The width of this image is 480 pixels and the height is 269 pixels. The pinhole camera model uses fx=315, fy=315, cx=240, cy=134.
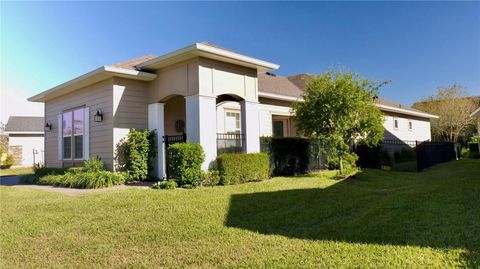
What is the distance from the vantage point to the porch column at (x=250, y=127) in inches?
429

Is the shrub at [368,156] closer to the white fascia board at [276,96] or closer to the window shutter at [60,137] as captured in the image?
the white fascia board at [276,96]

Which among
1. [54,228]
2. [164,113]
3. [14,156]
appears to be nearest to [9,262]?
[54,228]

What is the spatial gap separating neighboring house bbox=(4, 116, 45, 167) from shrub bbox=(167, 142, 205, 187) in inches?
891

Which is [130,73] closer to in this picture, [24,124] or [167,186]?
[167,186]

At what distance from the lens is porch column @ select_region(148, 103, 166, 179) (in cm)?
1073

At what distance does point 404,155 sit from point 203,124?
50.4 ft

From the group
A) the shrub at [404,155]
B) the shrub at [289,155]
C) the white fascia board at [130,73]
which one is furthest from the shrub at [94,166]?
the shrub at [404,155]

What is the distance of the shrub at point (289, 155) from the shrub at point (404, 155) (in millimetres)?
8985

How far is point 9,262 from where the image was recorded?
158 inches

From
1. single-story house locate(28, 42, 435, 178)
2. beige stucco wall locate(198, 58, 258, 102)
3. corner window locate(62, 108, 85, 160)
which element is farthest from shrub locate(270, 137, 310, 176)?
corner window locate(62, 108, 85, 160)

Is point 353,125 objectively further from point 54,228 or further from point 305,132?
point 54,228

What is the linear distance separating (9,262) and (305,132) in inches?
391

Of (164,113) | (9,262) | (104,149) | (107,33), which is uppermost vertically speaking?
(107,33)

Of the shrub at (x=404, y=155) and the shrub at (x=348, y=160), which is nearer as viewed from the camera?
the shrub at (x=348, y=160)
